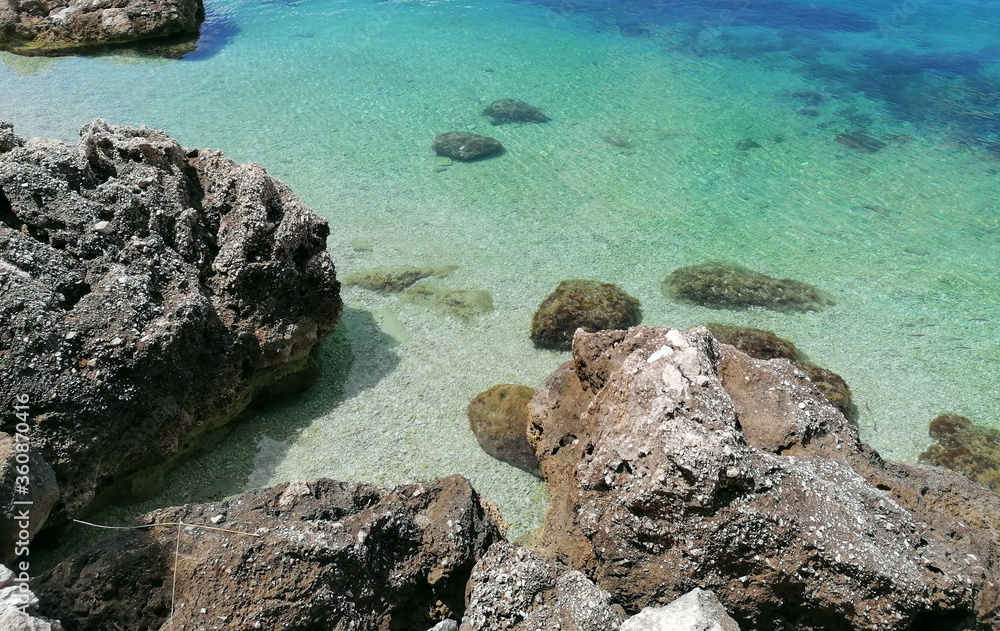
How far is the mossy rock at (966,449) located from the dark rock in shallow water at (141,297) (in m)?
6.41

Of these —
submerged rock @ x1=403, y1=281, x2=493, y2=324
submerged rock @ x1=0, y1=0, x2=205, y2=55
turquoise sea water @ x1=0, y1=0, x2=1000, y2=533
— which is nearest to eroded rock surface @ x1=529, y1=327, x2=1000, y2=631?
turquoise sea water @ x1=0, y1=0, x2=1000, y2=533

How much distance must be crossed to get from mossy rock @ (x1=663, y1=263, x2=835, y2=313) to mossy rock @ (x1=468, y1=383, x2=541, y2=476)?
3.29m

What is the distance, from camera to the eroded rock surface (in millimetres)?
4078

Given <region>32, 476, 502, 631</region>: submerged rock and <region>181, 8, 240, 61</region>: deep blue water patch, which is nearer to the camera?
<region>32, 476, 502, 631</region>: submerged rock

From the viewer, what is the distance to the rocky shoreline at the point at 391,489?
4000 millimetres

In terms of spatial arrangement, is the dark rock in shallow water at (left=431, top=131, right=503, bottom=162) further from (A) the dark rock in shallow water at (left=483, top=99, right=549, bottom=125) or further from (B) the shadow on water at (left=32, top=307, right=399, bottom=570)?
(B) the shadow on water at (left=32, top=307, right=399, bottom=570)

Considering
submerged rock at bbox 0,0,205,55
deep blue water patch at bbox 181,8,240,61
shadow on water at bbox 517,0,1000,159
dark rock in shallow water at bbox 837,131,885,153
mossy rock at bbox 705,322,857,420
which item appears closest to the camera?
mossy rock at bbox 705,322,857,420

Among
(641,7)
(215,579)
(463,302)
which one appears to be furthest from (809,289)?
(641,7)

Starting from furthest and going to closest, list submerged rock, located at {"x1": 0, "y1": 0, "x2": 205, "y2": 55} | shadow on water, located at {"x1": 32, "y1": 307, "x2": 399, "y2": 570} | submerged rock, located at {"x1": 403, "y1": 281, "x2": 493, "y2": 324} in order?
submerged rock, located at {"x1": 0, "y1": 0, "x2": 205, "y2": 55} < submerged rock, located at {"x1": 403, "y1": 281, "x2": 493, "y2": 324} < shadow on water, located at {"x1": 32, "y1": 307, "x2": 399, "y2": 570}

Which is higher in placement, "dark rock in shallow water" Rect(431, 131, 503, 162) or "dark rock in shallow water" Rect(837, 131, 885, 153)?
"dark rock in shallow water" Rect(431, 131, 503, 162)

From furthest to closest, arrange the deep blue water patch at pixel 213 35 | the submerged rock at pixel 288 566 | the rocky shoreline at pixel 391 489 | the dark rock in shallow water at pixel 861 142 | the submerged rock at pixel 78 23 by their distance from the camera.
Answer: the deep blue water patch at pixel 213 35 → the submerged rock at pixel 78 23 → the dark rock in shallow water at pixel 861 142 → the rocky shoreline at pixel 391 489 → the submerged rock at pixel 288 566

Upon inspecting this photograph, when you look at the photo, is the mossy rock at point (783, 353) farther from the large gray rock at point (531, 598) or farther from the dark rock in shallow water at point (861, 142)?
the dark rock in shallow water at point (861, 142)

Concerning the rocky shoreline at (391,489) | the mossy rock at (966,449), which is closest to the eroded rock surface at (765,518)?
the rocky shoreline at (391,489)

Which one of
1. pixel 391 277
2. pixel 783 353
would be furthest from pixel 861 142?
pixel 391 277
